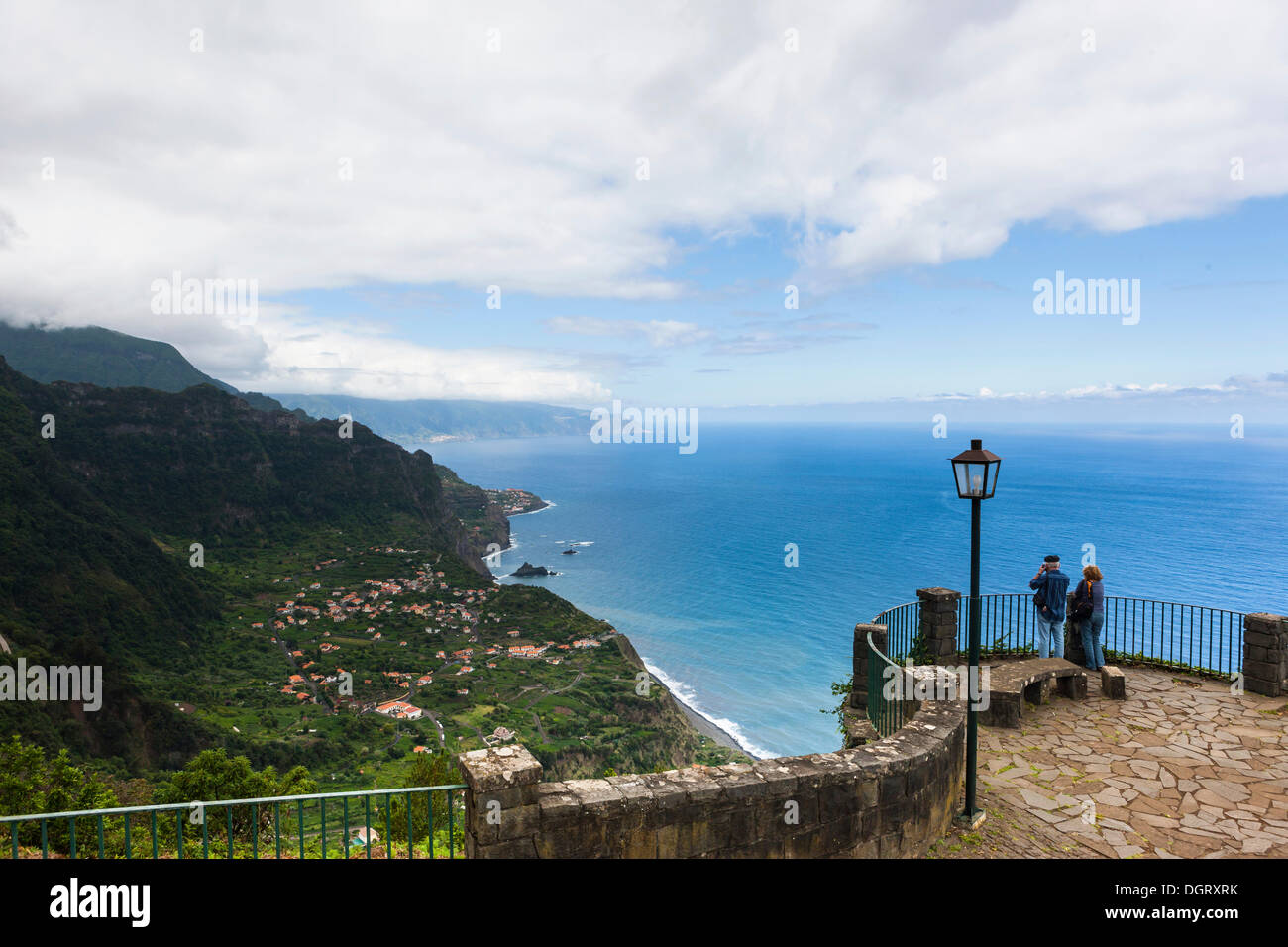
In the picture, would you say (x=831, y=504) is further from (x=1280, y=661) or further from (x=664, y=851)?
(x=664, y=851)

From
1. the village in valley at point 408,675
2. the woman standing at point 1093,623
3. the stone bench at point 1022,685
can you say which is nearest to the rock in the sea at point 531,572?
the village in valley at point 408,675

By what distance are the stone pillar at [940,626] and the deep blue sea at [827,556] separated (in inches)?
1143

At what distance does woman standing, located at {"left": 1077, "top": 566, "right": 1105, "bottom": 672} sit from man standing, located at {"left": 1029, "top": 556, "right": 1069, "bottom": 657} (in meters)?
0.38

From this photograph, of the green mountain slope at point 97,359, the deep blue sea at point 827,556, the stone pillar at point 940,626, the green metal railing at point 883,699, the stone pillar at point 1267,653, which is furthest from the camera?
the green mountain slope at point 97,359

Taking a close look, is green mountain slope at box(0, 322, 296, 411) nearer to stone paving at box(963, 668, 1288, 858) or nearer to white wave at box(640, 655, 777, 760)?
white wave at box(640, 655, 777, 760)

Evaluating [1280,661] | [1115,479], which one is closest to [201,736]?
[1280,661]

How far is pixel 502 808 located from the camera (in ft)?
14.0

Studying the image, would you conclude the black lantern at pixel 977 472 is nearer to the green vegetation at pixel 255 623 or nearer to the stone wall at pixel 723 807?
the stone wall at pixel 723 807

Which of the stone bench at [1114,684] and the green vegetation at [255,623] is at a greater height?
the stone bench at [1114,684]

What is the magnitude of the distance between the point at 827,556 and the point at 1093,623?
Answer: 70214 millimetres

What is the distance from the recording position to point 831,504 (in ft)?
372

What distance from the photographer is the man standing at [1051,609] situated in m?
10.5
